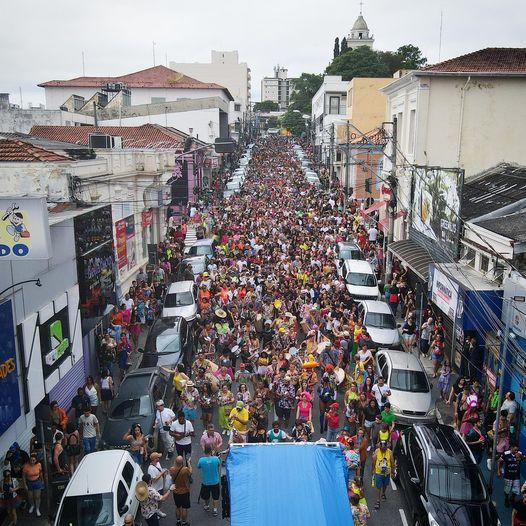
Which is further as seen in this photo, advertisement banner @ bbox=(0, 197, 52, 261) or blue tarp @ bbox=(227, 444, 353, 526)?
advertisement banner @ bbox=(0, 197, 52, 261)

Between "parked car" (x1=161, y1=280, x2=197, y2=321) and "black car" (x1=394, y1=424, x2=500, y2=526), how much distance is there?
10468 millimetres

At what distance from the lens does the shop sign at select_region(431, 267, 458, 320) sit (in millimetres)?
16128

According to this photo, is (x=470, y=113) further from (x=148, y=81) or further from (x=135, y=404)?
(x=148, y=81)

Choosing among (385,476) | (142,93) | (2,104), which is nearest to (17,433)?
Answer: (385,476)

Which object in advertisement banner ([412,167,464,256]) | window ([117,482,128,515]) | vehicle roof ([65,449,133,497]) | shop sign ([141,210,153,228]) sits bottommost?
window ([117,482,128,515])

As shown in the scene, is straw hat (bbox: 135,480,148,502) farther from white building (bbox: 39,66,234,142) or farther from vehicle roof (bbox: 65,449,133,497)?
white building (bbox: 39,66,234,142)

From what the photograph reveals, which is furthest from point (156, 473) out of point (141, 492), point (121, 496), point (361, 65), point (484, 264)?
point (361, 65)

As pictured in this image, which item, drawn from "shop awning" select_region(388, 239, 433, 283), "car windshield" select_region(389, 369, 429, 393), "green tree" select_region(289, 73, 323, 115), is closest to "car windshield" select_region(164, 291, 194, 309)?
"shop awning" select_region(388, 239, 433, 283)

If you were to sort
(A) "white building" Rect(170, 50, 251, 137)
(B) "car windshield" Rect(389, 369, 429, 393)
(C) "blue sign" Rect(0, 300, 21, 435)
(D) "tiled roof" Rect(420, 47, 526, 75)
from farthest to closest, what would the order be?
(A) "white building" Rect(170, 50, 251, 137) → (D) "tiled roof" Rect(420, 47, 526, 75) → (B) "car windshield" Rect(389, 369, 429, 393) → (C) "blue sign" Rect(0, 300, 21, 435)

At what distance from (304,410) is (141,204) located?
1596 cm

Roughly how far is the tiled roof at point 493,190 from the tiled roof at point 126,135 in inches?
692

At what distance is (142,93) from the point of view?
70625mm

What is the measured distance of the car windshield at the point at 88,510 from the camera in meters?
9.27

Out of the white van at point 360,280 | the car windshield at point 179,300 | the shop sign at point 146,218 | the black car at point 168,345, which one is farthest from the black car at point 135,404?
the shop sign at point 146,218
